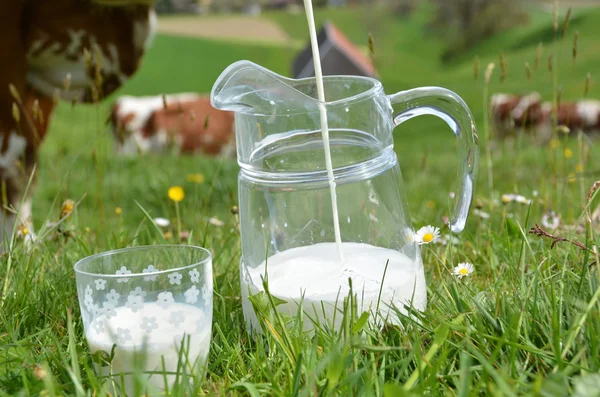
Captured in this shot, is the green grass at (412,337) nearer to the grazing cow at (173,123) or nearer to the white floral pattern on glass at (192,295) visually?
the white floral pattern on glass at (192,295)

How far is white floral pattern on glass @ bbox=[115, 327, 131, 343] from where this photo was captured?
34.2 inches

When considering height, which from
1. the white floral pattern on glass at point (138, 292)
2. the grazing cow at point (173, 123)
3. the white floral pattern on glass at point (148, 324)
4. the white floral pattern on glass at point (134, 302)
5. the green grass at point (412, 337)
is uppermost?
the white floral pattern on glass at point (138, 292)

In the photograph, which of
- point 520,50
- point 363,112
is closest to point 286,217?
point 363,112

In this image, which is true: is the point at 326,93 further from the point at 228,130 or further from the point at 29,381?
the point at 228,130

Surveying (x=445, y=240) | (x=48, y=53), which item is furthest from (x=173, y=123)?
(x=445, y=240)

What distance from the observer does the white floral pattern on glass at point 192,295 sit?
2.98 ft

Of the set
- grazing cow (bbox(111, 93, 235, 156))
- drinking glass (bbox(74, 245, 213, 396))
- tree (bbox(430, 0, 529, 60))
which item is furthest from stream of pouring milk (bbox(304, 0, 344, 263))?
tree (bbox(430, 0, 529, 60))

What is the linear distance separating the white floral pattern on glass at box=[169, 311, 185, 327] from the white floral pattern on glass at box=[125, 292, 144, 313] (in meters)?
0.05

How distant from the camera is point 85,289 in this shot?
0.90 m

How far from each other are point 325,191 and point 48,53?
118 centimetres

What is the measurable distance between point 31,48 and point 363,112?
1219mm

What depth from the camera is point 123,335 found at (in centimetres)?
87

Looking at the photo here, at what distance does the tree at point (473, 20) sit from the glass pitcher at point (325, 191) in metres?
17.6

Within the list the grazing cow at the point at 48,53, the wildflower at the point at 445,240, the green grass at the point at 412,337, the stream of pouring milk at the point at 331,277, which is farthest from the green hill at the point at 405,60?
the stream of pouring milk at the point at 331,277
